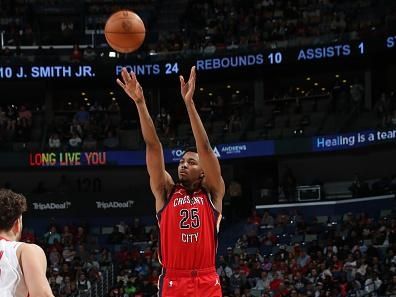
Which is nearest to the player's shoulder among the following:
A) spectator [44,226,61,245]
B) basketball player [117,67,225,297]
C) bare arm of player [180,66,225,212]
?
basketball player [117,67,225,297]

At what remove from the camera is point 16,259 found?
5496 millimetres

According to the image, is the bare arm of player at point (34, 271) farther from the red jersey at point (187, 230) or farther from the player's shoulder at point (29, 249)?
the red jersey at point (187, 230)

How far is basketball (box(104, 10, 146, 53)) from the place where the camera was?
42.7 feet

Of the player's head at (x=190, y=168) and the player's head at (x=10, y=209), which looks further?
the player's head at (x=190, y=168)

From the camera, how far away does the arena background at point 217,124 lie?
26.2m

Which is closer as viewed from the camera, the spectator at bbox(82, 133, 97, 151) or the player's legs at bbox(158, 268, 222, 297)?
the player's legs at bbox(158, 268, 222, 297)

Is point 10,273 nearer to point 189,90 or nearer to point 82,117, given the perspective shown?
point 189,90

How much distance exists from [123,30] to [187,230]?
242 inches

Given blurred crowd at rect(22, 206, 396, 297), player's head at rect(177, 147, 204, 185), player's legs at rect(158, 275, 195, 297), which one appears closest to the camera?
player's legs at rect(158, 275, 195, 297)

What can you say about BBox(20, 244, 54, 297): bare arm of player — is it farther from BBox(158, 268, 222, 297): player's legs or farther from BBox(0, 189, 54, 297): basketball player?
BBox(158, 268, 222, 297): player's legs

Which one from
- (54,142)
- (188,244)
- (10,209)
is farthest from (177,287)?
(54,142)

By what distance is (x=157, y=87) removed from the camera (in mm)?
34594

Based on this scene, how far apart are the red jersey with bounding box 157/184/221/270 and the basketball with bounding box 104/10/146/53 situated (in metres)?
5.80

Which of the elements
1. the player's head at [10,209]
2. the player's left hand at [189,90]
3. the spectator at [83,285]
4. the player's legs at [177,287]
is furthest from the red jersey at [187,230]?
the spectator at [83,285]
